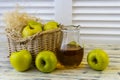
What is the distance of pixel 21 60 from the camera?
1.14m

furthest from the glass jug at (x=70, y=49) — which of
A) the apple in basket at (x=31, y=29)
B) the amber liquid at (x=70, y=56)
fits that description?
the apple in basket at (x=31, y=29)

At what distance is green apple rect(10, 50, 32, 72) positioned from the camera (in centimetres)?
114

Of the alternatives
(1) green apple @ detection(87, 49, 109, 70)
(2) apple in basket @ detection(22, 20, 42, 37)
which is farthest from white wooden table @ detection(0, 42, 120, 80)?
(2) apple in basket @ detection(22, 20, 42, 37)

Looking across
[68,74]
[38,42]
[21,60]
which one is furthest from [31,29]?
[68,74]

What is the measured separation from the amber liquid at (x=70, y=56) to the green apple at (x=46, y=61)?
0.06 metres

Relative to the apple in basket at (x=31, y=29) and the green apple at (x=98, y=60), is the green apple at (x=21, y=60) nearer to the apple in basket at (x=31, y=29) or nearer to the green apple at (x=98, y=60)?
the apple in basket at (x=31, y=29)

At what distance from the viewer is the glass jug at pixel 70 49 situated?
118cm

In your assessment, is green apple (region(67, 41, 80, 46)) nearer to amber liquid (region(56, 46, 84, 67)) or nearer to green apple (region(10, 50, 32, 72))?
amber liquid (region(56, 46, 84, 67))

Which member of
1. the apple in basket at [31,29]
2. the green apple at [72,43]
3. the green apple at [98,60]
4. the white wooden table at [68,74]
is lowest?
the white wooden table at [68,74]

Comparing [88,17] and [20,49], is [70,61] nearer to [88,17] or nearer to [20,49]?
[20,49]

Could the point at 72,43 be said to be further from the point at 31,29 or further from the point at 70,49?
the point at 31,29

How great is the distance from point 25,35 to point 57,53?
0.17 meters

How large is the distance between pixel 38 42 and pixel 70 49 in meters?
0.15

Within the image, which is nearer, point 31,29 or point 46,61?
point 46,61
